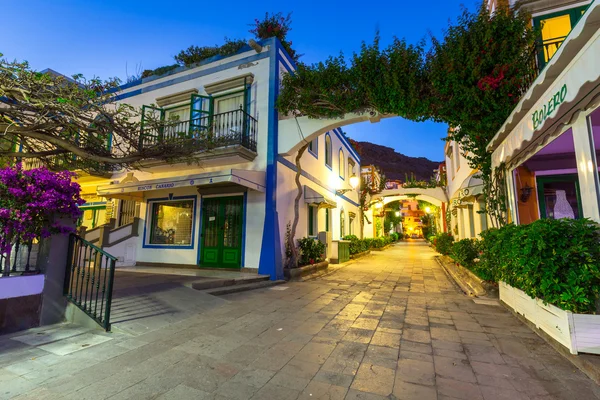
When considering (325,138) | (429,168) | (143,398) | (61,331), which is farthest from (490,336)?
(429,168)

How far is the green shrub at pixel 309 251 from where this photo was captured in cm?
942

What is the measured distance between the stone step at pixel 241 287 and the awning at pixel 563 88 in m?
5.91

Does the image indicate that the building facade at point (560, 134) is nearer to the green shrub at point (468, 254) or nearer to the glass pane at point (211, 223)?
the green shrub at point (468, 254)

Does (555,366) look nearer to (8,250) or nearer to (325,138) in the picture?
(8,250)

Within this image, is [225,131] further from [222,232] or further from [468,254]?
[468,254]

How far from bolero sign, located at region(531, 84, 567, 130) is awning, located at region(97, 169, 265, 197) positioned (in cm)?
590

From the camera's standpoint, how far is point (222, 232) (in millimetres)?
8711

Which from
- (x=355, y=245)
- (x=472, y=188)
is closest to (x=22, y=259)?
(x=472, y=188)

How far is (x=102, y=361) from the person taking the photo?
289 centimetres

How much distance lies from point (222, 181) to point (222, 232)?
2254mm

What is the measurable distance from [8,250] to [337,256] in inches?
408

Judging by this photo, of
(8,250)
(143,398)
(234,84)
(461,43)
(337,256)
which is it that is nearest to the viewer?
(143,398)

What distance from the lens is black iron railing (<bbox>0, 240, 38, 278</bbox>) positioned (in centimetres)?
369

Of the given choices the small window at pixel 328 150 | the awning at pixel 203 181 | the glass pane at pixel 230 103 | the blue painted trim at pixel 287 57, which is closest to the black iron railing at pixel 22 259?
the awning at pixel 203 181
